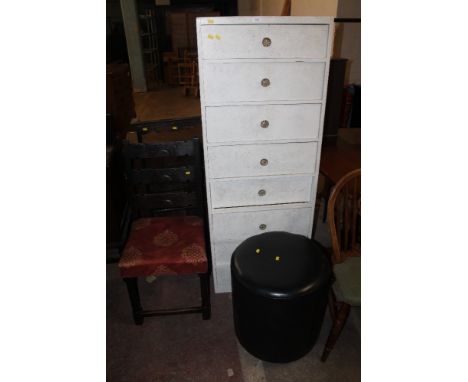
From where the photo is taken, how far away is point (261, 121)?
152 centimetres

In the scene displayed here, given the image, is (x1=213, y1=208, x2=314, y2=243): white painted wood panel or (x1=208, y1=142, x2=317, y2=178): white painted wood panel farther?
(x1=213, y1=208, x2=314, y2=243): white painted wood panel

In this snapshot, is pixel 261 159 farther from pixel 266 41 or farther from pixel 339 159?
pixel 339 159

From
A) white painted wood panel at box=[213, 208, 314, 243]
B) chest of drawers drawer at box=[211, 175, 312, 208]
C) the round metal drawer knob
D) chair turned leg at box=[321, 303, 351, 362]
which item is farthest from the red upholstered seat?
the round metal drawer knob

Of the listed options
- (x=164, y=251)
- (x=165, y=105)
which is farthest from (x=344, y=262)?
(x=165, y=105)

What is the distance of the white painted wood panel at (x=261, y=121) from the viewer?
149 cm

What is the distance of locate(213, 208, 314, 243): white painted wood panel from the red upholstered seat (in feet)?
0.43

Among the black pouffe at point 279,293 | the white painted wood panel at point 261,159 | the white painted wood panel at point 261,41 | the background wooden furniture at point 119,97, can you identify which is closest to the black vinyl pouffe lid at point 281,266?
the black pouffe at point 279,293

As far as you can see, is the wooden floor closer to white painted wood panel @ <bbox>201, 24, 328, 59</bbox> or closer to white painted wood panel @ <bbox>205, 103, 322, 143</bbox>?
white painted wood panel @ <bbox>205, 103, 322, 143</bbox>

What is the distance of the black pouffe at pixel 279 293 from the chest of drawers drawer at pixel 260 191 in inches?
10.0

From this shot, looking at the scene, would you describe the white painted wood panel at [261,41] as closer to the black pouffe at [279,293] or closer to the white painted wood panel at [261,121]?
the white painted wood panel at [261,121]

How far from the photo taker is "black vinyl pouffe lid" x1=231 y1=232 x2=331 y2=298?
4.29 ft
